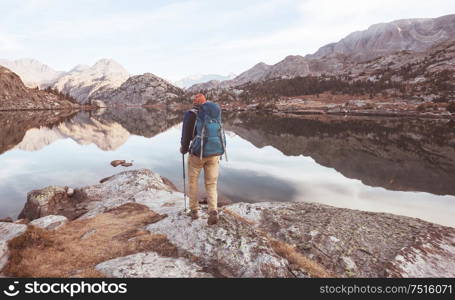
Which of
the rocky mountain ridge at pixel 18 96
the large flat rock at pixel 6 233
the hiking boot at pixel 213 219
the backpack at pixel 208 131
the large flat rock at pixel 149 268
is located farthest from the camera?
the rocky mountain ridge at pixel 18 96

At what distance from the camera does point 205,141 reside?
31.3ft

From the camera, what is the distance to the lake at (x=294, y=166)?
75.8 ft

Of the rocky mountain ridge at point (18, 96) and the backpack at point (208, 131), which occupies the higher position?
the rocky mountain ridge at point (18, 96)

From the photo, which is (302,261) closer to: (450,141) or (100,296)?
(100,296)

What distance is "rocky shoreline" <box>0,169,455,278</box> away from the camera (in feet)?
27.1

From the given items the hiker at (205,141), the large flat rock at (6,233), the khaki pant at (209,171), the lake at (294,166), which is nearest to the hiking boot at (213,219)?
the hiker at (205,141)

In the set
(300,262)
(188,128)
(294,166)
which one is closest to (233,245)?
(300,262)

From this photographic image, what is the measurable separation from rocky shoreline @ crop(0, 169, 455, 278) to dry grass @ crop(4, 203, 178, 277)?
3 centimetres

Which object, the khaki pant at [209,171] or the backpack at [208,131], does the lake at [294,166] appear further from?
the backpack at [208,131]

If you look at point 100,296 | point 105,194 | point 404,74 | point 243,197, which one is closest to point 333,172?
point 243,197

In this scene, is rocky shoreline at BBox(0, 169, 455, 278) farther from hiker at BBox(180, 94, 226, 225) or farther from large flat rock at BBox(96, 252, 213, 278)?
hiker at BBox(180, 94, 226, 225)

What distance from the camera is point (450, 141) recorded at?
157 ft

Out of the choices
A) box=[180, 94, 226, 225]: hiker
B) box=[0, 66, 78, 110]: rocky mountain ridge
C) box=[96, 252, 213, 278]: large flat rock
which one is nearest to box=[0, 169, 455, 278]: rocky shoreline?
box=[96, 252, 213, 278]: large flat rock

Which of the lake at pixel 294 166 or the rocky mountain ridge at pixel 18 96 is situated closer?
the lake at pixel 294 166
